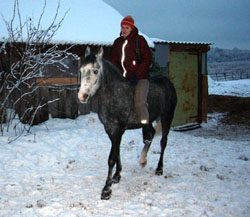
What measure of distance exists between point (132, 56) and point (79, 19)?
8.07 meters

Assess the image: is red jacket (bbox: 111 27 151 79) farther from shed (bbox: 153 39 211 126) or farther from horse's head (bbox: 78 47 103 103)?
shed (bbox: 153 39 211 126)

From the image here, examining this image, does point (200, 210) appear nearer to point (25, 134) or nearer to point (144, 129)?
point (144, 129)

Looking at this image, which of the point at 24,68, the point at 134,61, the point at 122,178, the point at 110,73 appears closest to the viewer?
the point at 110,73

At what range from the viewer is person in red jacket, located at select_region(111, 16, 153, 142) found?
15.4 ft

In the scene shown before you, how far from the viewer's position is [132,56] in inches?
186

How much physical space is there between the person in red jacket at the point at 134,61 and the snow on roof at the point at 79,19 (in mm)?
5479

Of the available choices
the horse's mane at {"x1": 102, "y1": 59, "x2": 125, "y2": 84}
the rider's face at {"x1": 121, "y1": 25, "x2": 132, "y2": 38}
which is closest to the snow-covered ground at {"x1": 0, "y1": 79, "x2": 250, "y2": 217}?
the horse's mane at {"x1": 102, "y1": 59, "x2": 125, "y2": 84}

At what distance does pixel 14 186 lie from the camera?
4699 millimetres

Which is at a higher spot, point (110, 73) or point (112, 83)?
point (110, 73)

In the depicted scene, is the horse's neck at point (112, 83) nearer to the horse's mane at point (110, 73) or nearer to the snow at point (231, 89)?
the horse's mane at point (110, 73)

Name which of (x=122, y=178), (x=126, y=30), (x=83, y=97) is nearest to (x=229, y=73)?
(x=122, y=178)

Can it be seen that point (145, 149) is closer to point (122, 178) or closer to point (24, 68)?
point (122, 178)

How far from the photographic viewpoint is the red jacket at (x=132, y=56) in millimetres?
4699

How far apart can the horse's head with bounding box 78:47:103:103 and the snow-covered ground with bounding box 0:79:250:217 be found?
1.56 meters
